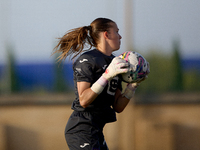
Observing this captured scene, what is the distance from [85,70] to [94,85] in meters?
0.15

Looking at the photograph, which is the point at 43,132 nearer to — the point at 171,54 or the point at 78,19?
the point at 78,19

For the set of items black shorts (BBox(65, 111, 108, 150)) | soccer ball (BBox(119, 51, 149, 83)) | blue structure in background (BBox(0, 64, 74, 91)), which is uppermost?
soccer ball (BBox(119, 51, 149, 83))

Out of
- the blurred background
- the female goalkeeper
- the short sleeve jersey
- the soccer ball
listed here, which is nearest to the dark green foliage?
the blurred background

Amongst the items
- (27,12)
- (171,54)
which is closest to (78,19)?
(27,12)

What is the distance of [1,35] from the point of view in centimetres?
362

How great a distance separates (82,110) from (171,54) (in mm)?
1811

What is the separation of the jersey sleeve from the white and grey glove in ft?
0.29

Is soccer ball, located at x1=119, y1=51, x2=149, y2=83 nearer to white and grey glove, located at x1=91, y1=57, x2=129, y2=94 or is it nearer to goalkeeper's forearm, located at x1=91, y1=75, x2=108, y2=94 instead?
white and grey glove, located at x1=91, y1=57, x2=129, y2=94

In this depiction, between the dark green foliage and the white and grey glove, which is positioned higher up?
the white and grey glove

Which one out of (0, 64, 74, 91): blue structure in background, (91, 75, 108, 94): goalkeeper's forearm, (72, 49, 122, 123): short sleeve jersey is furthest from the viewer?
(0, 64, 74, 91): blue structure in background

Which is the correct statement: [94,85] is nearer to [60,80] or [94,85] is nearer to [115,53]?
[115,53]

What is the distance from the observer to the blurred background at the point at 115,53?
3.45 meters

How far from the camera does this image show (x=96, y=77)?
2.10 m

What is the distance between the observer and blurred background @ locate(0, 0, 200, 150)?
345cm
